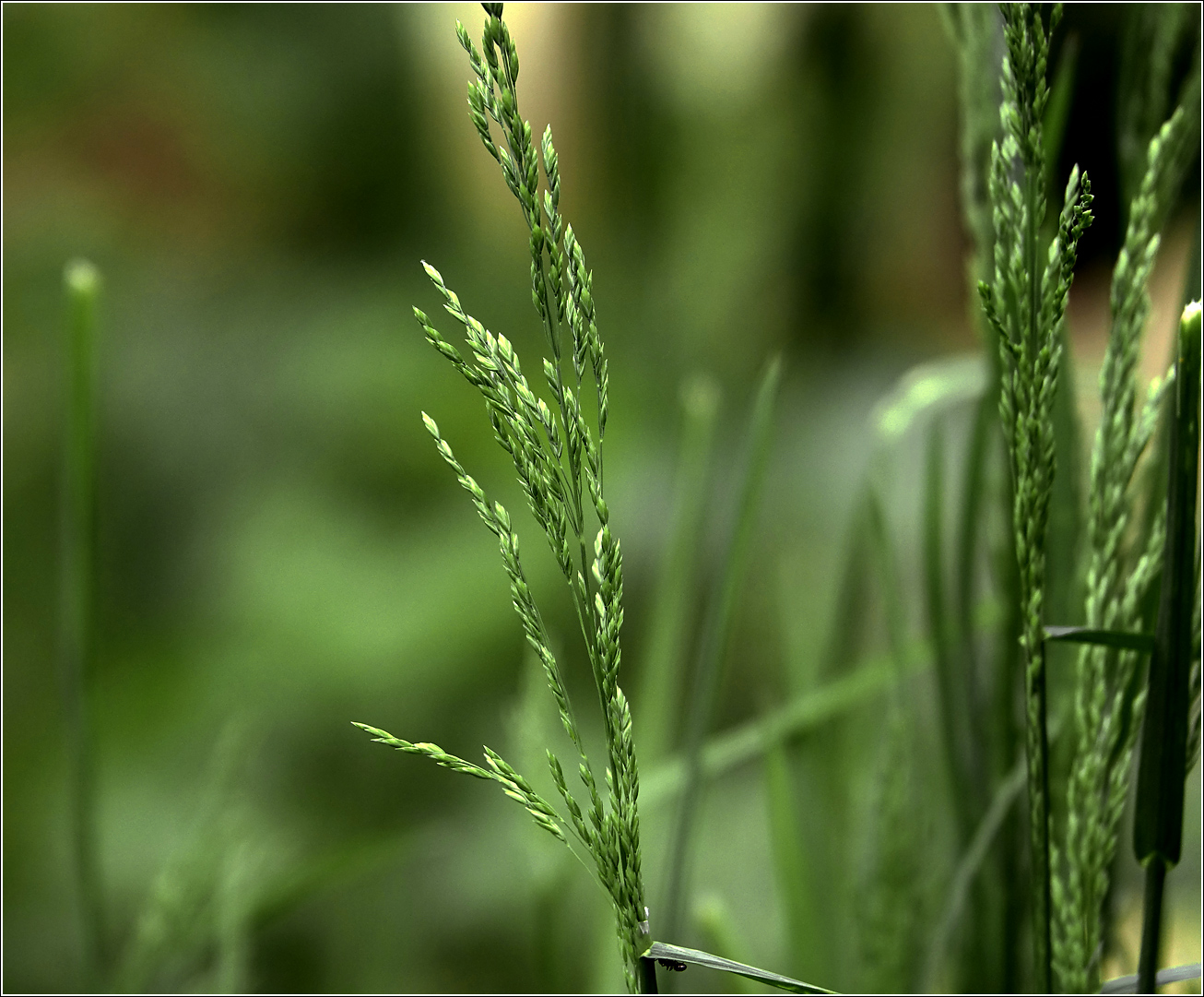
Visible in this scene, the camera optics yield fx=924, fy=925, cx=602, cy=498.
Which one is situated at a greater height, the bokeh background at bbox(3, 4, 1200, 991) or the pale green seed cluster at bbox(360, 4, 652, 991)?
the bokeh background at bbox(3, 4, 1200, 991)

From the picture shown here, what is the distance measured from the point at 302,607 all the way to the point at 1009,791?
0.59m

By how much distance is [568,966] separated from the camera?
45cm

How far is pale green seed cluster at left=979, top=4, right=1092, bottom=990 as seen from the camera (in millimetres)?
105

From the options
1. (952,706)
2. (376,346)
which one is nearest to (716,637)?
(952,706)

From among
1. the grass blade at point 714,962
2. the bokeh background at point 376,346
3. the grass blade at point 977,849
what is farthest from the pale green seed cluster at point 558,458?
the bokeh background at point 376,346

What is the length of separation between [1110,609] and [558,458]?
0.35ft

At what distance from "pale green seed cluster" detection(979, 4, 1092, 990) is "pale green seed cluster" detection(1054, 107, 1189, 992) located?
26 mm

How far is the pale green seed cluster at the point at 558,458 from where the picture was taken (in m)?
0.10

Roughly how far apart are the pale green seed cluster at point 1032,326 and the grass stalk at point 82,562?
0.58ft

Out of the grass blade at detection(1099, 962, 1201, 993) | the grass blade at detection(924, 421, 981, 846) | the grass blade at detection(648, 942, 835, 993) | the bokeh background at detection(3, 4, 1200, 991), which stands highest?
the bokeh background at detection(3, 4, 1200, 991)

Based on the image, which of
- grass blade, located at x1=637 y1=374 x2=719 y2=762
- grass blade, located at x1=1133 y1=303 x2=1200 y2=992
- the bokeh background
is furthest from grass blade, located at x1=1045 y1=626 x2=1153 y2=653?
the bokeh background

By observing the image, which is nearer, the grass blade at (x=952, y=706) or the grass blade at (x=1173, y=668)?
the grass blade at (x=1173, y=668)

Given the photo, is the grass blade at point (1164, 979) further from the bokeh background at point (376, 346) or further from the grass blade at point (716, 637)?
the bokeh background at point (376, 346)

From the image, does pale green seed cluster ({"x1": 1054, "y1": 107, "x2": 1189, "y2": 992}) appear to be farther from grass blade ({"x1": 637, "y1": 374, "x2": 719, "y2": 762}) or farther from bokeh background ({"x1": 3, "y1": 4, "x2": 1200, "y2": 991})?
bokeh background ({"x1": 3, "y1": 4, "x2": 1200, "y2": 991})
